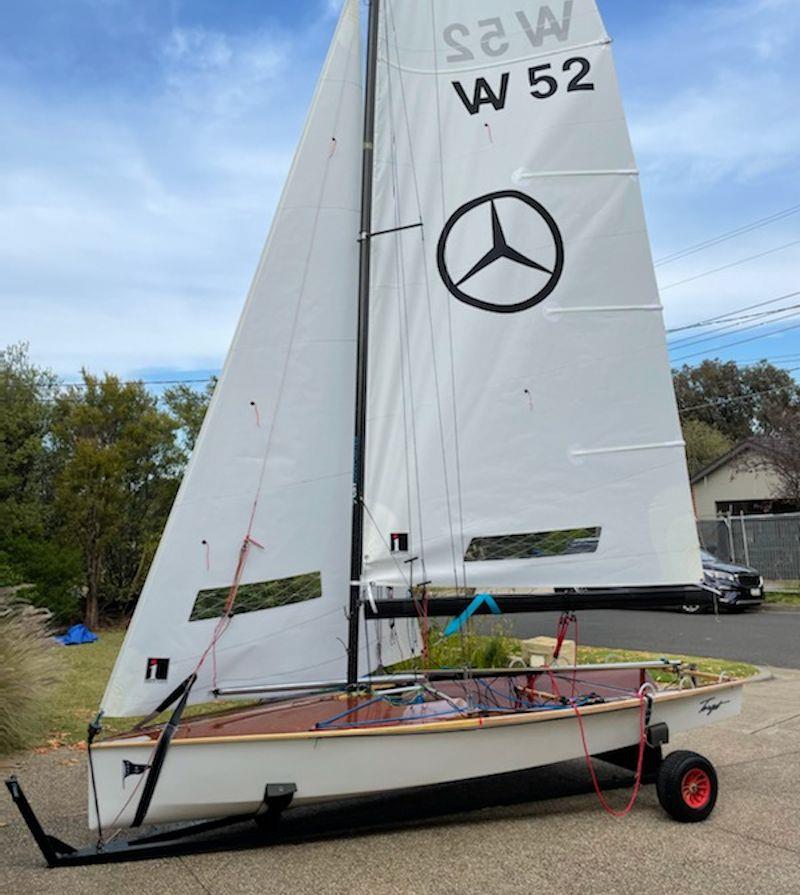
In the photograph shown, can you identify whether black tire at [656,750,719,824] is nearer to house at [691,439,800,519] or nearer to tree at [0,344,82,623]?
tree at [0,344,82,623]

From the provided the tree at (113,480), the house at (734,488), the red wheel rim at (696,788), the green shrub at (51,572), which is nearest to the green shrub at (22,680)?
the red wheel rim at (696,788)

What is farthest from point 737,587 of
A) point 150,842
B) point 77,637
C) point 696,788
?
point 150,842

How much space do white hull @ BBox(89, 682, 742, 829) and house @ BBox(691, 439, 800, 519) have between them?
26.5 metres

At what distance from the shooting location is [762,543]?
21.2 meters

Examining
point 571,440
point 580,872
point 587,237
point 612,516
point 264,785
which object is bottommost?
point 580,872

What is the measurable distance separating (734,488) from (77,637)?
2406 centimetres

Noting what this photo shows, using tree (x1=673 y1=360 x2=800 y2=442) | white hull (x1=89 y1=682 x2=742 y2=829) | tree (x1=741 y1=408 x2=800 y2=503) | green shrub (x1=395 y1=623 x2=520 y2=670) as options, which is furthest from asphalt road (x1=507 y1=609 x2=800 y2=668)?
tree (x1=673 y1=360 x2=800 y2=442)

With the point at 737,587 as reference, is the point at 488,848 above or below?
above

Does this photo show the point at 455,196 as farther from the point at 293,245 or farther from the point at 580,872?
the point at 580,872

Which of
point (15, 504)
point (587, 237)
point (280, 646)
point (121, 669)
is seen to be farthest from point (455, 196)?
point (15, 504)

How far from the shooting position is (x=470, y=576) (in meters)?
5.31

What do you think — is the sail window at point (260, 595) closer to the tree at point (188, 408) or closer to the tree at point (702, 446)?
the tree at point (188, 408)

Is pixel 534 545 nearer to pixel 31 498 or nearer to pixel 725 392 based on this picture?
pixel 31 498

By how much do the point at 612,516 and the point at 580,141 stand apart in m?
2.50
